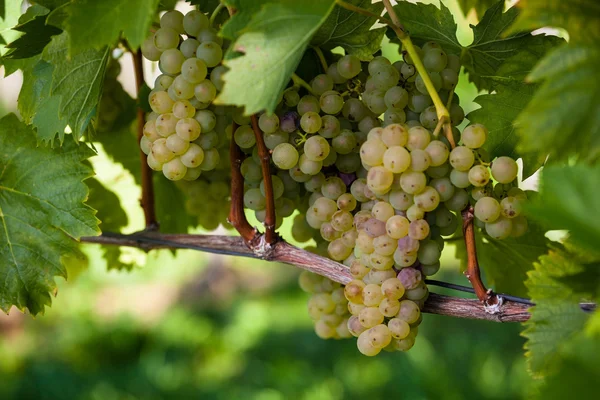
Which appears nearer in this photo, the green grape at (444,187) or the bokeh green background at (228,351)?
the green grape at (444,187)

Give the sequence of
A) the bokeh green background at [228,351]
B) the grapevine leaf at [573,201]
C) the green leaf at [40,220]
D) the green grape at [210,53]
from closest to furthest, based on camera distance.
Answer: the grapevine leaf at [573,201] → the green grape at [210,53] → the green leaf at [40,220] → the bokeh green background at [228,351]

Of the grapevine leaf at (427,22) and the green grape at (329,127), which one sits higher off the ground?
the grapevine leaf at (427,22)

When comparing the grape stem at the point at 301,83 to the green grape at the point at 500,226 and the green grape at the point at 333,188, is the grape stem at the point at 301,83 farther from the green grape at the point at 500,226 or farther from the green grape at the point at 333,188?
the green grape at the point at 500,226

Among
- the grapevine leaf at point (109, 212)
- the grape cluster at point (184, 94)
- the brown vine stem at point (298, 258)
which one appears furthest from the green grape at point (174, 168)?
the grapevine leaf at point (109, 212)

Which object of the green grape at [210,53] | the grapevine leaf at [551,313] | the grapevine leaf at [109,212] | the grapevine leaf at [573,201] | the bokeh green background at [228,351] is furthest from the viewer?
the bokeh green background at [228,351]

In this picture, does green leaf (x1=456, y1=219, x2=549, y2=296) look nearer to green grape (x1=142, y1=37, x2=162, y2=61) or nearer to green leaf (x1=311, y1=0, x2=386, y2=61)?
green leaf (x1=311, y1=0, x2=386, y2=61)

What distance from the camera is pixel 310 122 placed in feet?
1.79

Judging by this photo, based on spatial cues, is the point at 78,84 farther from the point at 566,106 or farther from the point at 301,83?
the point at 566,106

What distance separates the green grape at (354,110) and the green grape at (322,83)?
20 mm

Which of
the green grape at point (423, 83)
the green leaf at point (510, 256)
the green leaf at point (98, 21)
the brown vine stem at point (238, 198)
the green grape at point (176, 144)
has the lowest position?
the green leaf at point (510, 256)

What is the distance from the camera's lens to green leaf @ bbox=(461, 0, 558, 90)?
0.56 metres

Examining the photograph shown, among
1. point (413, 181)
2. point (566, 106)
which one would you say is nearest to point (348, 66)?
point (413, 181)

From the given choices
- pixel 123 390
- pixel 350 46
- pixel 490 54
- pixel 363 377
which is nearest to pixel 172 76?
pixel 350 46

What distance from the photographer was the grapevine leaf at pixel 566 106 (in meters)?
0.35
